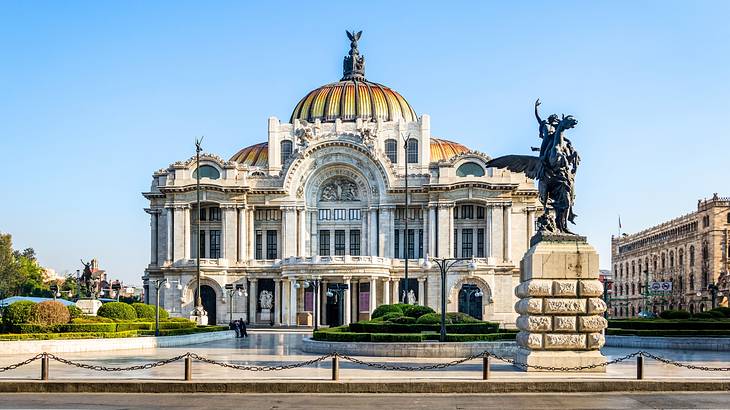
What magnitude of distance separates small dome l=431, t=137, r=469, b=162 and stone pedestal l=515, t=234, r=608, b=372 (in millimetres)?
66585

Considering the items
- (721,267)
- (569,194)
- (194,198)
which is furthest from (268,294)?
(569,194)

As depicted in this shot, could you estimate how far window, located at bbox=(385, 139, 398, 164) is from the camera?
9153 cm

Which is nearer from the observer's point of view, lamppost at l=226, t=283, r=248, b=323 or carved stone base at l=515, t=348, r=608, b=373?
carved stone base at l=515, t=348, r=608, b=373

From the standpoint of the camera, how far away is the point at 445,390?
24047mm

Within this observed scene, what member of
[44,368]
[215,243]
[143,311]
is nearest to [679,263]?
[215,243]

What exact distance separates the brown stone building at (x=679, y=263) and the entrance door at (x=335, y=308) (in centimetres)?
3093

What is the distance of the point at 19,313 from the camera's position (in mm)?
41188

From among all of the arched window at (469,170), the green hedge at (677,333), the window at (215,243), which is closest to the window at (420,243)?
the arched window at (469,170)

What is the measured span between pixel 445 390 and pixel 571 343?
428 centimetres

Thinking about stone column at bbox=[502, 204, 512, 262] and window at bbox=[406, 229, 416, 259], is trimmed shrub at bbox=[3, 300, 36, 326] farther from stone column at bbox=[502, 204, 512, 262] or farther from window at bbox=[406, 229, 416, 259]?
stone column at bbox=[502, 204, 512, 262]

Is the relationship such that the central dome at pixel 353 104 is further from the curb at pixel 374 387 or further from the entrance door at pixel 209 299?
the curb at pixel 374 387

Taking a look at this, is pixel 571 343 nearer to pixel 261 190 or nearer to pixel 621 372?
pixel 621 372

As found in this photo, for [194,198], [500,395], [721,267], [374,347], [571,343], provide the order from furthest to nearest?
[721,267] → [194,198] → [374,347] → [571,343] → [500,395]

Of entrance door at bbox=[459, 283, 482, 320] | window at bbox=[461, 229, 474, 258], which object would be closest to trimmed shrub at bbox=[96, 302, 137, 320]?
entrance door at bbox=[459, 283, 482, 320]
